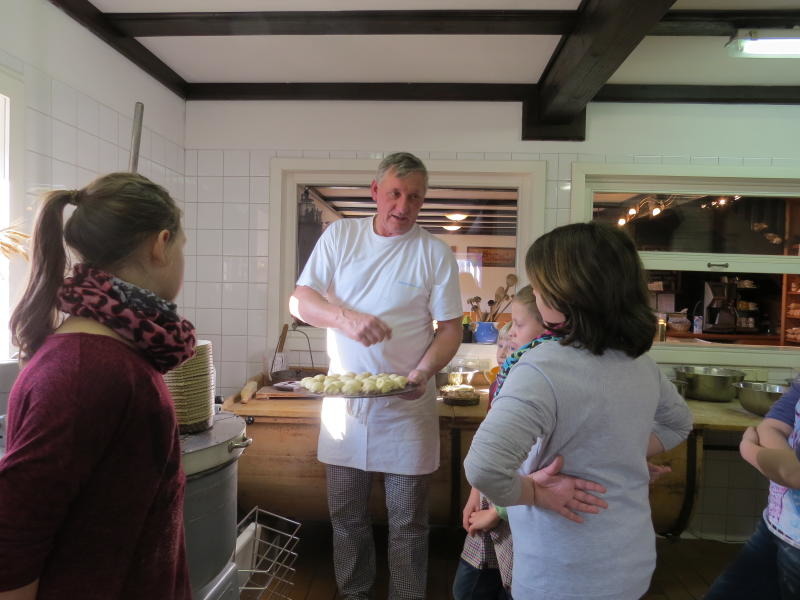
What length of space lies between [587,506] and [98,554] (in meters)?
0.79

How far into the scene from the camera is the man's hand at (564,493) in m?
0.96

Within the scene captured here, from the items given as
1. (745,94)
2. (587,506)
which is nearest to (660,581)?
(587,506)

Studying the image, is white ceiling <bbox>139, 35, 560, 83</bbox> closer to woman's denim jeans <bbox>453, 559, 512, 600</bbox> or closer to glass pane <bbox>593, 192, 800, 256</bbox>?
glass pane <bbox>593, 192, 800, 256</bbox>

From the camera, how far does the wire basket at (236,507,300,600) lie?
6.75 feet

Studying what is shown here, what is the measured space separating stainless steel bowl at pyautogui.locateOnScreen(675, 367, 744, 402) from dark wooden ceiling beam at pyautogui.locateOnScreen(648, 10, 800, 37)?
162 centimetres

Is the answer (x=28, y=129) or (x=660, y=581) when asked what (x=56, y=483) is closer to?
(x=28, y=129)

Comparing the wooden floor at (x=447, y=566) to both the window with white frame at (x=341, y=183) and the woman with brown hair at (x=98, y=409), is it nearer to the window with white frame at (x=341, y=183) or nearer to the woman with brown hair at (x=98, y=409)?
the window with white frame at (x=341, y=183)

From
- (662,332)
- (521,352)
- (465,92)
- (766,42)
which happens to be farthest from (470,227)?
(521,352)

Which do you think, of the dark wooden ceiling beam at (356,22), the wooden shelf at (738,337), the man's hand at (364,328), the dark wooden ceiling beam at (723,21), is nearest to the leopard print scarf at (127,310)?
the man's hand at (364,328)

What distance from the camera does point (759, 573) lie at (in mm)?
1506

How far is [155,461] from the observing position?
835 millimetres

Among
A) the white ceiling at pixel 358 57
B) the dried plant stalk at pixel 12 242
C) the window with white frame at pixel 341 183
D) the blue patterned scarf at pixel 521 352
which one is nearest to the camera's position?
the blue patterned scarf at pixel 521 352

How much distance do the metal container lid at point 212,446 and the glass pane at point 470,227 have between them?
1.95 metres

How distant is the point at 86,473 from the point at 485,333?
102 inches
